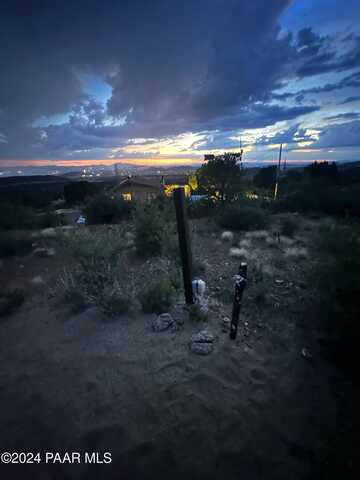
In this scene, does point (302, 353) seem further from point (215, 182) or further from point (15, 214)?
point (15, 214)

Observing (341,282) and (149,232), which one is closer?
(341,282)

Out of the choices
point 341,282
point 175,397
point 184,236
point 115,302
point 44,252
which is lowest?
point 44,252

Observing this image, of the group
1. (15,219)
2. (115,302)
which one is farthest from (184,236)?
(15,219)

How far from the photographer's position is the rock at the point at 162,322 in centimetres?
352

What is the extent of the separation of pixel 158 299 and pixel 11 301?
3140 millimetres

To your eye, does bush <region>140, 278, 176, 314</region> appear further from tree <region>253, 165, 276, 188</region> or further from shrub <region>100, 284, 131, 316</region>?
tree <region>253, 165, 276, 188</region>

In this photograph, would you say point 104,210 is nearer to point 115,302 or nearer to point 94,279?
point 94,279

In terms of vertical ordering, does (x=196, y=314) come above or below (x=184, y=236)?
below

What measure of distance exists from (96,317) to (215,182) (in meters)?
12.2

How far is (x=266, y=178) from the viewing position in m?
33.7

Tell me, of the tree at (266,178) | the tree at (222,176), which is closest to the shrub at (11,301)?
the tree at (222,176)

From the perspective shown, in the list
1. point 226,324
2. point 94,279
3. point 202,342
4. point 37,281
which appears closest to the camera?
point 202,342

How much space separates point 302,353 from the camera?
10.5 ft

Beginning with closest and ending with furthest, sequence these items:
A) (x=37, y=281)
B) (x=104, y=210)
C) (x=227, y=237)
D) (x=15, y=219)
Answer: (x=37, y=281)
(x=227, y=237)
(x=15, y=219)
(x=104, y=210)
